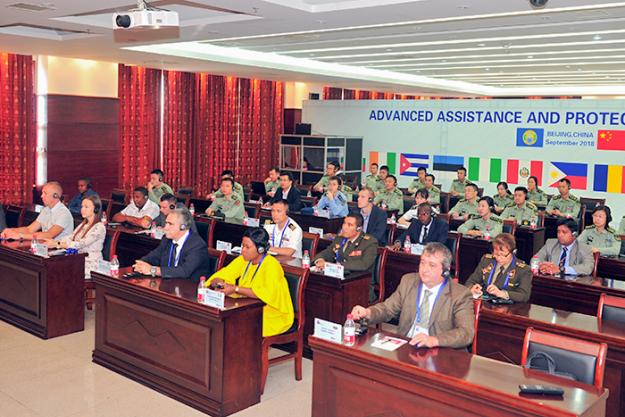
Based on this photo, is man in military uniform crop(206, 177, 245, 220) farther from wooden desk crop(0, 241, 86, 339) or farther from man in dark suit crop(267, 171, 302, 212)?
wooden desk crop(0, 241, 86, 339)

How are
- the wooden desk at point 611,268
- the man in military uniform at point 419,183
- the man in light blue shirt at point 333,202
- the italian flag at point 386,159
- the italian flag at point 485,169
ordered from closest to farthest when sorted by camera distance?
the wooden desk at point 611,268 < the man in light blue shirt at point 333,202 < the man in military uniform at point 419,183 < the italian flag at point 485,169 < the italian flag at point 386,159

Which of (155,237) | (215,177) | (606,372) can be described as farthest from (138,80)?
(606,372)

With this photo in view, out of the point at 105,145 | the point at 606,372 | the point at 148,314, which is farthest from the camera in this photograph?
the point at 105,145

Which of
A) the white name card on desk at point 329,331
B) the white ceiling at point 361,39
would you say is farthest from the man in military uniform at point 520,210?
the white name card on desk at point 329,331

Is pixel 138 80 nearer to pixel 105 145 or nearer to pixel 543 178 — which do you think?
pixel 105 145

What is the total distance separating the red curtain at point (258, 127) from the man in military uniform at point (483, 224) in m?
8.71

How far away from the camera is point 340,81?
583 inches

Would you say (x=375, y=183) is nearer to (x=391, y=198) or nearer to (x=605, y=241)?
(x=391, y=198)

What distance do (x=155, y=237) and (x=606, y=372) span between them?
482cm

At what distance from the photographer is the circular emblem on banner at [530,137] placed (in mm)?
13391

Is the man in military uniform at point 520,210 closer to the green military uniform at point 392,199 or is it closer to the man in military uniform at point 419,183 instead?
the green military uniform at point 392,199

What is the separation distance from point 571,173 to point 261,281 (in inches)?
382

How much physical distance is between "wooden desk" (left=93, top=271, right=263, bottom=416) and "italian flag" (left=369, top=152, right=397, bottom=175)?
10.8m

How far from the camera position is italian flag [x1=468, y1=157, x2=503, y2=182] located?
1398cm
